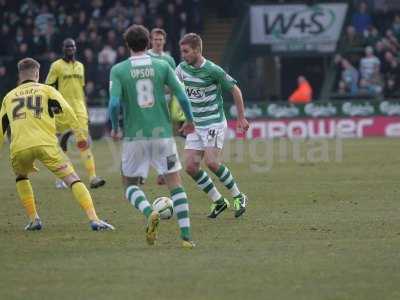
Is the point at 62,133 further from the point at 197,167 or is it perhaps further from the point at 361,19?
the point at 361,19

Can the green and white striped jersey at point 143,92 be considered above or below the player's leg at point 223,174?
above

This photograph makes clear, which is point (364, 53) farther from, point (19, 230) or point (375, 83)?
point (19, 230)

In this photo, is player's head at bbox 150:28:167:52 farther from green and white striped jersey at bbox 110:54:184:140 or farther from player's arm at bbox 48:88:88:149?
green and white striped jersey at bbox 110:54:184:140

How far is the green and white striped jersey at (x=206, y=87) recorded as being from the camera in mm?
13477

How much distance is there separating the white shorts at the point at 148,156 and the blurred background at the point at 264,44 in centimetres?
2124

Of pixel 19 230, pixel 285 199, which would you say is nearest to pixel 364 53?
pixel 285 199

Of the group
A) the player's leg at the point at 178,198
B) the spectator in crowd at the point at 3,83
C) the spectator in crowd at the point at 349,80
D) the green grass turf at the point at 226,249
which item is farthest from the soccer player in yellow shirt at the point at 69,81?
the spectator in crowd at the point at 3,83

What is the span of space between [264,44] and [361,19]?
3.23 metres

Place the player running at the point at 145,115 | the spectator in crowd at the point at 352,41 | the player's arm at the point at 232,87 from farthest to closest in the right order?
the spectator in crowd at the point at 352,41 → the player's arm at the point at 232,87 → the player running at the point at 145,115

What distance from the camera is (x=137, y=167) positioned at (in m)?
10.8

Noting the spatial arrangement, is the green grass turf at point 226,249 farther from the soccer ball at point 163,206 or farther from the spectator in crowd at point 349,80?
the spectator in crowd at point 349,80

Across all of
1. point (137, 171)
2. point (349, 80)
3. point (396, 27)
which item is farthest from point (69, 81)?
point (396, 27)

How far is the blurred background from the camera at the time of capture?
32406mm

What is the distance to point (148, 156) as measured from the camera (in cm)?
1081
